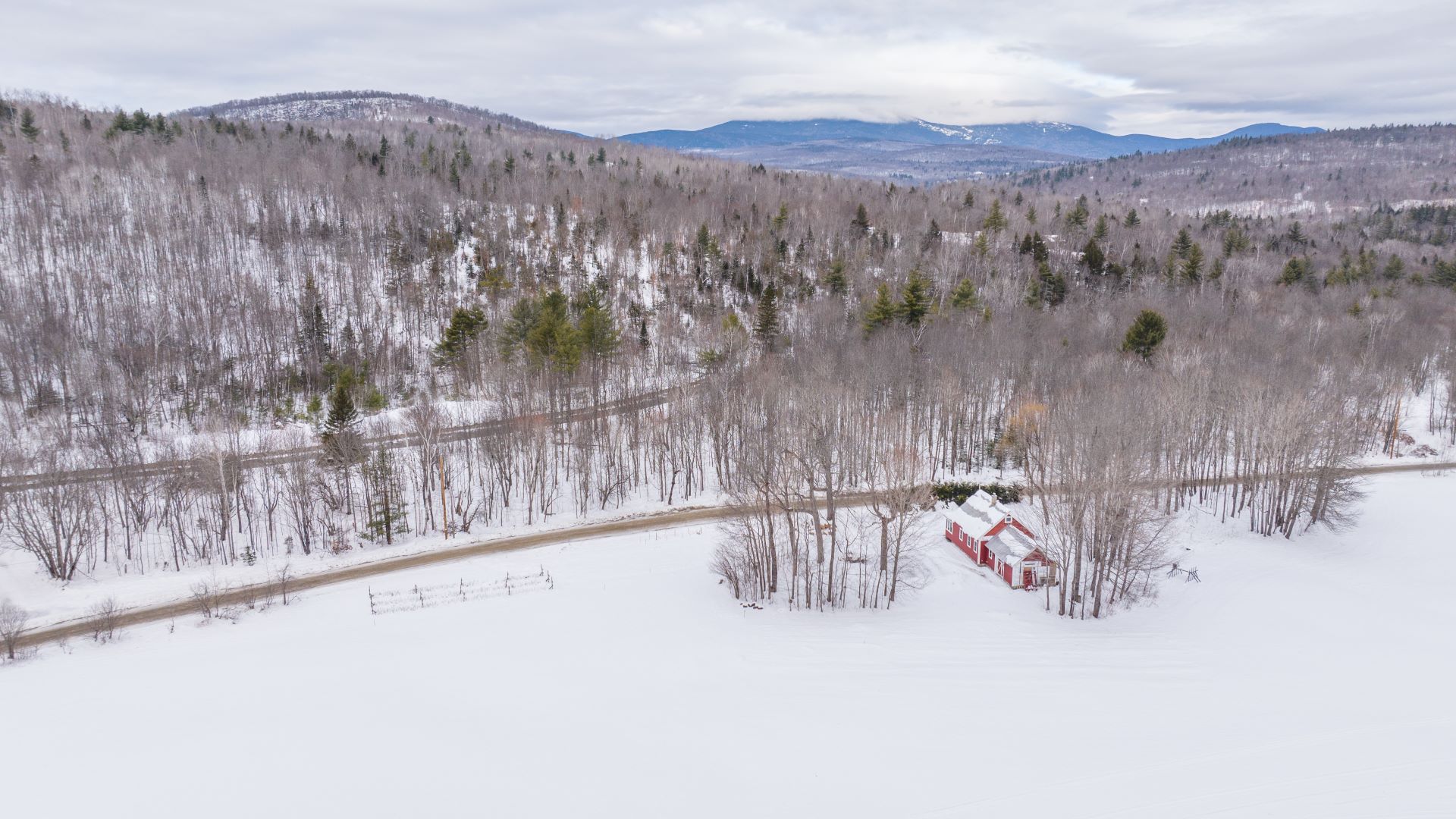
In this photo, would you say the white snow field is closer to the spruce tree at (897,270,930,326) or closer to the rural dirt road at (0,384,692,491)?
the rural dirt road at (0,384,692,491)

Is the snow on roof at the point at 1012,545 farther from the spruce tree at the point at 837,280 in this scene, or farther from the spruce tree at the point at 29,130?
the spruce tree at the point at 29,130

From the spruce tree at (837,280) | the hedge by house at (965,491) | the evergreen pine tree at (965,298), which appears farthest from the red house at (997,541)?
the spruce tree at (837,280)

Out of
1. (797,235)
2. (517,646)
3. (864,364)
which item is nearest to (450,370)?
(864,364)

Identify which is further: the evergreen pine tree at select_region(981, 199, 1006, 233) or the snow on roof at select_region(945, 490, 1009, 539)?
the evergreen pine tree at select_region(981, 199, 1006, 233)

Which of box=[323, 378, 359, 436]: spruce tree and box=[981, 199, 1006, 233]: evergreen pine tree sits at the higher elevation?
box=[981, 199, 1006, 233]: evergreen pine tree

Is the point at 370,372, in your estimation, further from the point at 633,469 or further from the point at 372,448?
the point at 633,469

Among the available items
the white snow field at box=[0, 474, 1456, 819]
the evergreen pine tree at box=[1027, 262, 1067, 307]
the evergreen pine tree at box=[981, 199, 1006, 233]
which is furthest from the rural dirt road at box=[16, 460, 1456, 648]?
the evergreen pine tree at box=[981, 199, 1006, 233]

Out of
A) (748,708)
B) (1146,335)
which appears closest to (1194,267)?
(1146,335)
